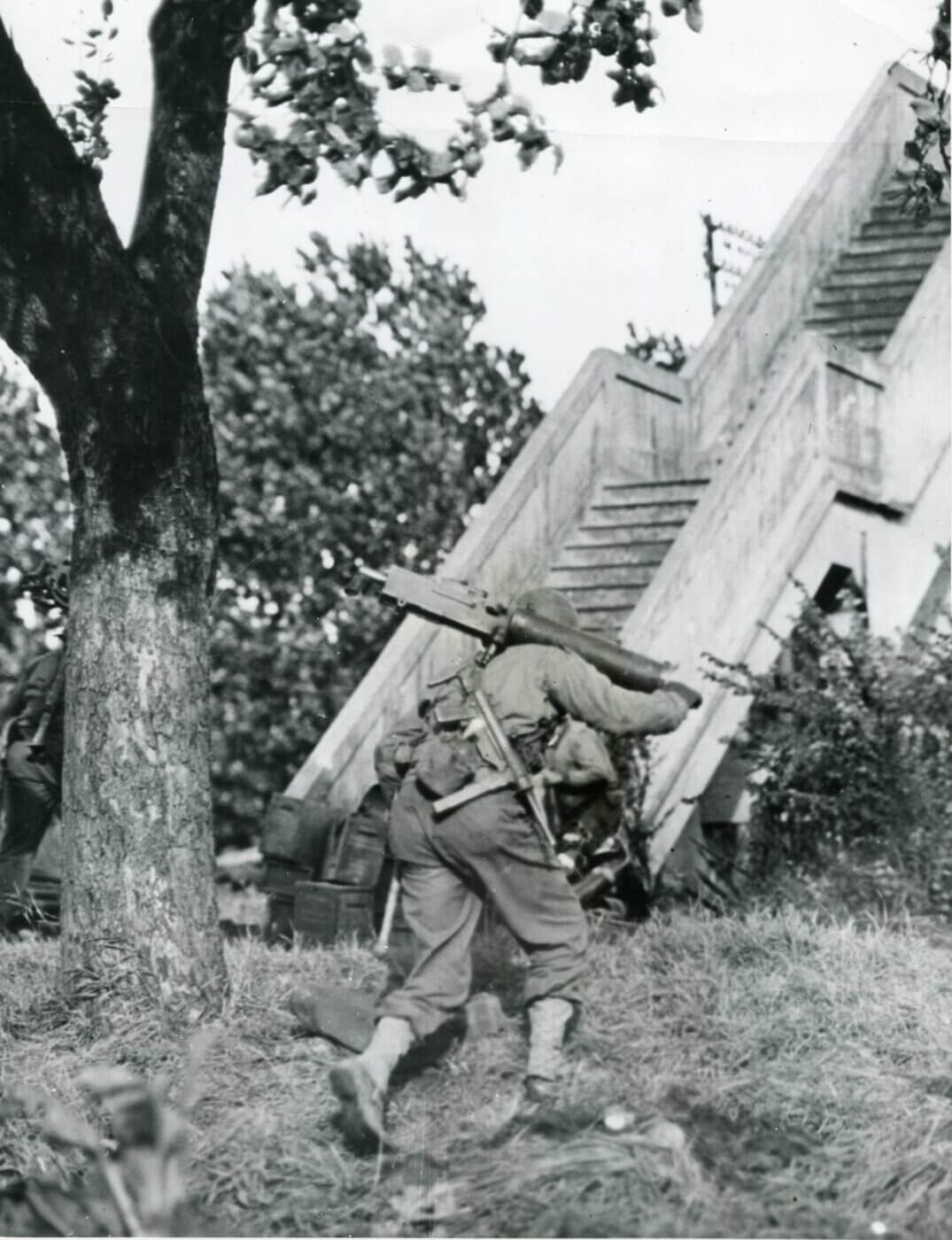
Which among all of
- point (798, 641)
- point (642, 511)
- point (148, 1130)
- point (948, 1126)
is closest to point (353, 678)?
point (642, 511)

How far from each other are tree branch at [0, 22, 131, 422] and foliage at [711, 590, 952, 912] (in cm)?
369

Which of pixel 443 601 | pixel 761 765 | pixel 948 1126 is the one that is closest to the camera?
pixel 948 1126

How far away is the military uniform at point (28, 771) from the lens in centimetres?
834

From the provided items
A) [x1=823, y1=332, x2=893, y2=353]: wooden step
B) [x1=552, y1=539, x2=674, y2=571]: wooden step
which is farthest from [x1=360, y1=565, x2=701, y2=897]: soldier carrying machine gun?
[x1=823, y1=332, x2=893, y2=353]: wooden step

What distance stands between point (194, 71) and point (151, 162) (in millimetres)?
415

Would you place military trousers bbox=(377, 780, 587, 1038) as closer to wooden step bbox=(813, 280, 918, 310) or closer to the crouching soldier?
the crouching soldier

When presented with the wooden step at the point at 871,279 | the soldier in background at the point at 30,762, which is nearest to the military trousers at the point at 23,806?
the soldier in background at the point at 30,762

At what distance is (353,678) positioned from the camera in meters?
11.2

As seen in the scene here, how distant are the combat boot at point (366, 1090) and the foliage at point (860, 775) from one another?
10.3 ft

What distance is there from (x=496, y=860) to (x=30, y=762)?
4.05 metres

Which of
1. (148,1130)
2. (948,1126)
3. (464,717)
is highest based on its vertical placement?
(464,717)

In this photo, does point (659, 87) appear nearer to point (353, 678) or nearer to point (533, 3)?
point (533, 3)

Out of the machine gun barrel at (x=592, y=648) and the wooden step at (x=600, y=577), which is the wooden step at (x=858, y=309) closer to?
the wooden step at (x=600, y=577)

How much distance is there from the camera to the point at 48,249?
5.80 m
